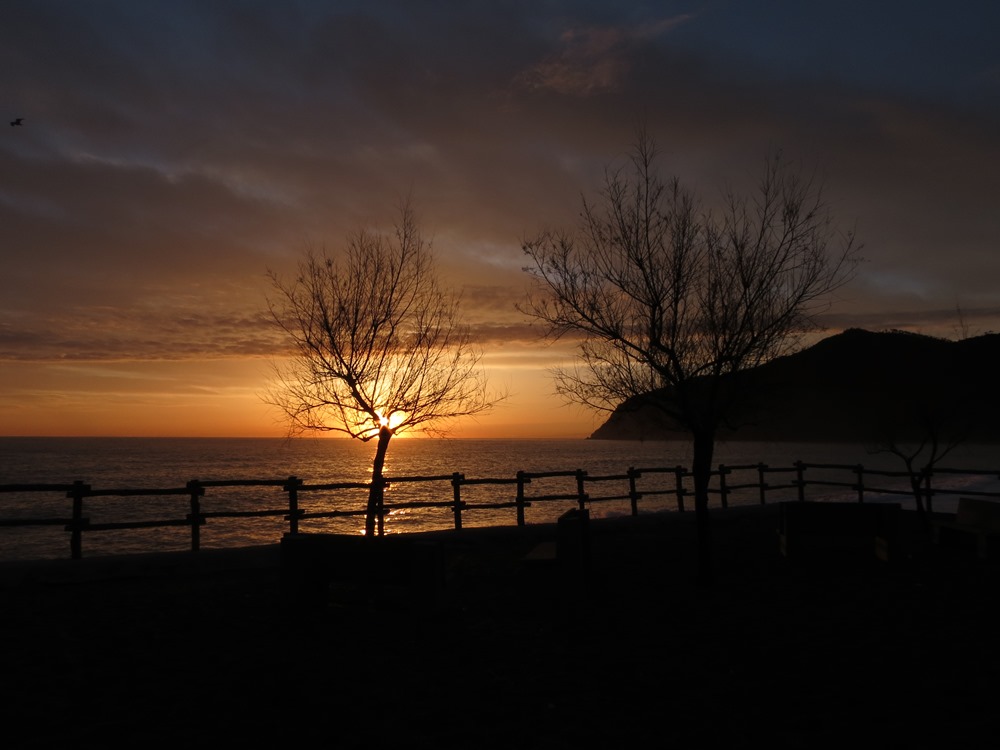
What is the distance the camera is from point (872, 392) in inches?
5704

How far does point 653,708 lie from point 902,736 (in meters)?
1.51

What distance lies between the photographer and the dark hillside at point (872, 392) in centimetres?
1088

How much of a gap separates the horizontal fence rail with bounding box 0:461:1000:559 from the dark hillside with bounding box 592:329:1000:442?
195 cm

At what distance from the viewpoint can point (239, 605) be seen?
8.60 meters

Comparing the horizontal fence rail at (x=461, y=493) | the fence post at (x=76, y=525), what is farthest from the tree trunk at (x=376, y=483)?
the fence post at (x=76, y=525)

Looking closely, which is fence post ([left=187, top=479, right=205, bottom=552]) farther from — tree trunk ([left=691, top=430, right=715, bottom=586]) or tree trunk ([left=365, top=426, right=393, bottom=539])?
tree trunk ([left=691, top=430, right=715, bottom=586])

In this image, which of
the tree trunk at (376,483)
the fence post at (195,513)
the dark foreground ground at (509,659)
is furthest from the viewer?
the tree trunk at (376,483)

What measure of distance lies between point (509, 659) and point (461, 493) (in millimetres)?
55178

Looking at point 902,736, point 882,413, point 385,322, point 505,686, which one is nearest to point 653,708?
point 505,686

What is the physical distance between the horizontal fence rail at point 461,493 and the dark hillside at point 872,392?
1946mm

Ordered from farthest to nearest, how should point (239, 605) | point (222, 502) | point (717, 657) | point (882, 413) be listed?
point (882, 413) < point (222, 502) < point (239, 605) < point (717, 657)

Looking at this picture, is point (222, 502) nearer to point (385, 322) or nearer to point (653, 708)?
point (385, 322)

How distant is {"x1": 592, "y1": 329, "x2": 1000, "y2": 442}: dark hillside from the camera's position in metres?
10.9

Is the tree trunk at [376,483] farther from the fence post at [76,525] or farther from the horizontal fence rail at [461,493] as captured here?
the fence post at [76,525]
